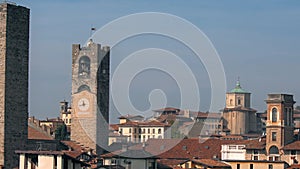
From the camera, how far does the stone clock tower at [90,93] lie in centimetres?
7669

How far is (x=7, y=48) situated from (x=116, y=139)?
50.9m

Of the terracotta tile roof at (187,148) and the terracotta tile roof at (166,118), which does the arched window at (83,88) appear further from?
the terracotta tile roof at (166,118)

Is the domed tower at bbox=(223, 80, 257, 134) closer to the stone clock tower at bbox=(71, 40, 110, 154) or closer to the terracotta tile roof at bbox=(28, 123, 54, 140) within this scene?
the stone clock tower at bbox=(71, 40, 110, 154)

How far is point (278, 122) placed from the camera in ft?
232

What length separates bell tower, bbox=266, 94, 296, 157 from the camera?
229 ft

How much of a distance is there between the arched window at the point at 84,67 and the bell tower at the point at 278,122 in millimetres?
17006

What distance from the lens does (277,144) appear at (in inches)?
2744

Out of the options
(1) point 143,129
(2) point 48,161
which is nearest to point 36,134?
(2) point 48,161

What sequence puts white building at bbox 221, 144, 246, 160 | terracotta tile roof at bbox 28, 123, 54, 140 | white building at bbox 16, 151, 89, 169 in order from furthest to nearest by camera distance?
white building at bbox 221, 144, 246, 160 → terracotta tile roof at bbox 28, 123, 54, 140 → white building at bbox 16, 151, 89, 169

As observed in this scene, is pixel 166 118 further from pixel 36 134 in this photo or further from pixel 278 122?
pixel 36 134

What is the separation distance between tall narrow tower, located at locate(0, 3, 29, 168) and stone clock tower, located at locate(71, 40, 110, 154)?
27864mm

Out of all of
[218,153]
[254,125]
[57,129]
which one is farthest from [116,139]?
[254,125]

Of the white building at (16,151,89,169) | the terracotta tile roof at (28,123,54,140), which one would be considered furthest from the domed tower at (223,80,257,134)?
the white building at (16,151,89,169)

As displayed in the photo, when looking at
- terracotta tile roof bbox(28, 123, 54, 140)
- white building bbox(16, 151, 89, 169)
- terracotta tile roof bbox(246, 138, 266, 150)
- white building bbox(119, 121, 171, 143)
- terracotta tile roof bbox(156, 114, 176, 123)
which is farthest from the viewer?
terracotta tile roof bbox(156, 114, 176, 123)
